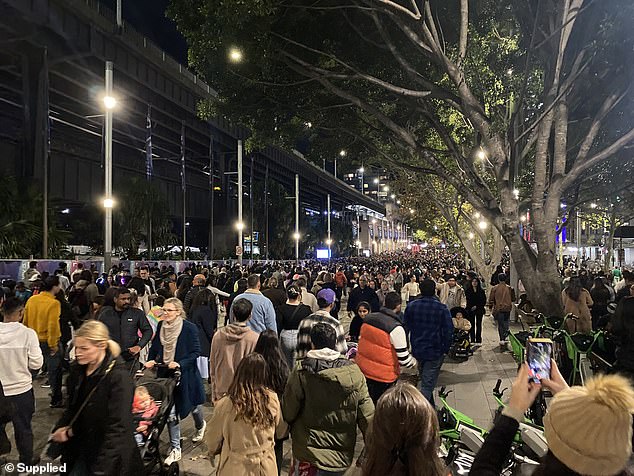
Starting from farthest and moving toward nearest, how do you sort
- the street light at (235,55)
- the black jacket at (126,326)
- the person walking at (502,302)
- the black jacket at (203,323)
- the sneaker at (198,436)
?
the person walking at (502,302) → the street light at (235,55) → the black jacket at (203,323) → the black jacket at (126,326) → the sneaker at (198,436)

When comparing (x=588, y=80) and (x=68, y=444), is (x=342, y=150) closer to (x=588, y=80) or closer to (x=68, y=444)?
(x=588, y=80)

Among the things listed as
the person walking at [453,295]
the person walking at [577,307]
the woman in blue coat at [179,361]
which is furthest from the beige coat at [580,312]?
the woman in blue coat at [179,361]

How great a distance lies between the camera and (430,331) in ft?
20.7

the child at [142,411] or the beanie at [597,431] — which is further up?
the beanie at [597,431]

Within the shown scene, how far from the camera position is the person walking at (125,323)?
6652 millimetres

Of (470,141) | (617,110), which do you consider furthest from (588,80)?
(470,141)

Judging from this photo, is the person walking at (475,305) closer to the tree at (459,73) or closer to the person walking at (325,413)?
the tree at (459,73)

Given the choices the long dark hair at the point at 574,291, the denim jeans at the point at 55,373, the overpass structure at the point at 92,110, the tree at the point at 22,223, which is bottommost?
the denim jeans at the point at 55,373

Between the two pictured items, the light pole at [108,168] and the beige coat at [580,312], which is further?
the light pole at [108,168]

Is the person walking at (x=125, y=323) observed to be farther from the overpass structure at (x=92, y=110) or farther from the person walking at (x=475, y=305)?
the overpass structure at (x=92, y=110)

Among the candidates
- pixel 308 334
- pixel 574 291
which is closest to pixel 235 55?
pixel 308 334

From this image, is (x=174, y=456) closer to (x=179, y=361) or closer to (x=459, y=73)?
(x=179, y=361)

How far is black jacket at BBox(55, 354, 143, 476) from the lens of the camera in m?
3.24

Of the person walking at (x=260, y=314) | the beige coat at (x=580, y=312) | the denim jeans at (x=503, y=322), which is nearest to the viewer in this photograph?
the person walking at (x=260, y=314)
